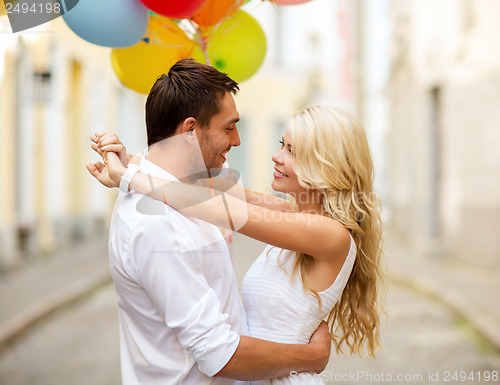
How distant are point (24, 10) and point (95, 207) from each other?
14700 millimetres

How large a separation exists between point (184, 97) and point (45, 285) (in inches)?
315

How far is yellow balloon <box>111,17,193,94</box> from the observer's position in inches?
110

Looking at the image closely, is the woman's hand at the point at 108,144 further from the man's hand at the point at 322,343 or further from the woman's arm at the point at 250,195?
the man's hand at the point at 322,343

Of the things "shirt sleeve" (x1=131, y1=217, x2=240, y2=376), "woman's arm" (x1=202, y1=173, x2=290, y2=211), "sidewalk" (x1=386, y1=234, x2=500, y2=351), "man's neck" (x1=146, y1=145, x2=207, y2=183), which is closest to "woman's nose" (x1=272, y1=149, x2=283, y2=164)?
"woman's arm" (x1=202, y1=173, x2=290, y2=211)

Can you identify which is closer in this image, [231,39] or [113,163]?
[113,163]

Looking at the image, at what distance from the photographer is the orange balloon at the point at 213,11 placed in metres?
2.73

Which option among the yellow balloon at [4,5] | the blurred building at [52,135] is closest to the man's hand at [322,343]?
the yellow balloon at [4,5]

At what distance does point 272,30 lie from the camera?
25891 mm

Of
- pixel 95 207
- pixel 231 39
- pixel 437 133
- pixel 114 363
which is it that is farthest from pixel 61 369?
pixel 95 207

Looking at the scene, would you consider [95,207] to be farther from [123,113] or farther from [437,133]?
[437,133]

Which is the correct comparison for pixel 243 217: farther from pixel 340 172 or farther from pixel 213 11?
pixel 213 11

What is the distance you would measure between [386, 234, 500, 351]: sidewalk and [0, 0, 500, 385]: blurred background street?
0.09 feet

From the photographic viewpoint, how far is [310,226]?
7.05ft

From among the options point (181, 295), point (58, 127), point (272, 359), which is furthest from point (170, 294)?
point (58, 127)
